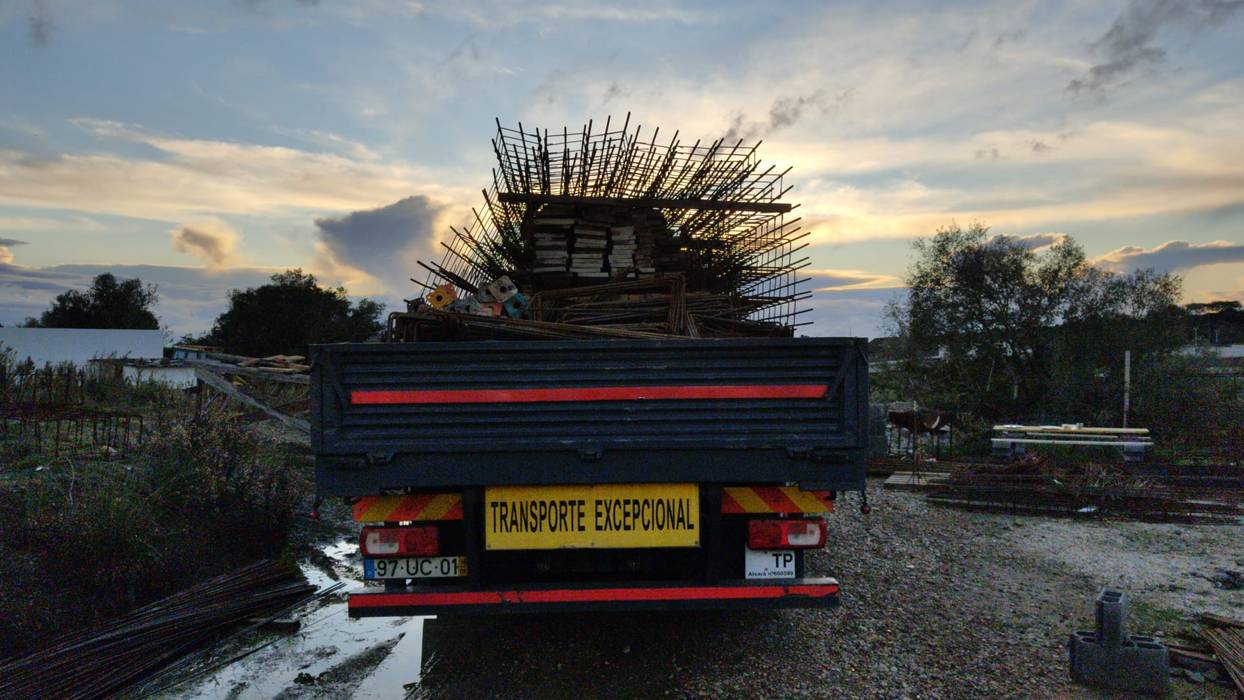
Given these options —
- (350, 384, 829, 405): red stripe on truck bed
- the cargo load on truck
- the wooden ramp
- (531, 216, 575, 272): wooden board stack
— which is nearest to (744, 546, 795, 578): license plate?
the cargo load on truck

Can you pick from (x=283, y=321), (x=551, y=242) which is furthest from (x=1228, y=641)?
(x=283, y=321)

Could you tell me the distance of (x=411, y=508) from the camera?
4.42 meters

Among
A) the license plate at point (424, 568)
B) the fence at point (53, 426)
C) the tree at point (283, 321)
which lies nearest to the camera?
the license plate at point (424, 568)

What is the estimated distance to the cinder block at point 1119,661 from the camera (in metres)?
4.60

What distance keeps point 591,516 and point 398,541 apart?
1.08 metres

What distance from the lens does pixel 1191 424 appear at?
15727mm

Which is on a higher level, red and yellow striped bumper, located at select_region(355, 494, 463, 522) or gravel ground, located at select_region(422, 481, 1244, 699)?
red and yellow striped bumper, located at select_region(355, 494, 463, 522)

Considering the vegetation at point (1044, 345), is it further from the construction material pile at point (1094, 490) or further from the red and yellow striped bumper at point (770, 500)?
the red and yellow striped bumper at point (770, 500)

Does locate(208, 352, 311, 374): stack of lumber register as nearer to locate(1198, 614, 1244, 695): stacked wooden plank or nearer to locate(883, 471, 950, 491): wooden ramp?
locate(883, 471, 950, 491): wooden ramp

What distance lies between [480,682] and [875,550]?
174 inches

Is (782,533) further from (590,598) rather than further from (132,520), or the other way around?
(132,520)

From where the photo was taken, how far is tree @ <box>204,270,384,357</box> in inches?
1587

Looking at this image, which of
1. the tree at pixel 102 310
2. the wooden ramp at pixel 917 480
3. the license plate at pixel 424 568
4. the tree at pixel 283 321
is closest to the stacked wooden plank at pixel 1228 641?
the license plate at pixel 424 568

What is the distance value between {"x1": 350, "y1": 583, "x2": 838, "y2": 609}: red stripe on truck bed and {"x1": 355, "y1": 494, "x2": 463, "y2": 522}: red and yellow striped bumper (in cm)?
40
